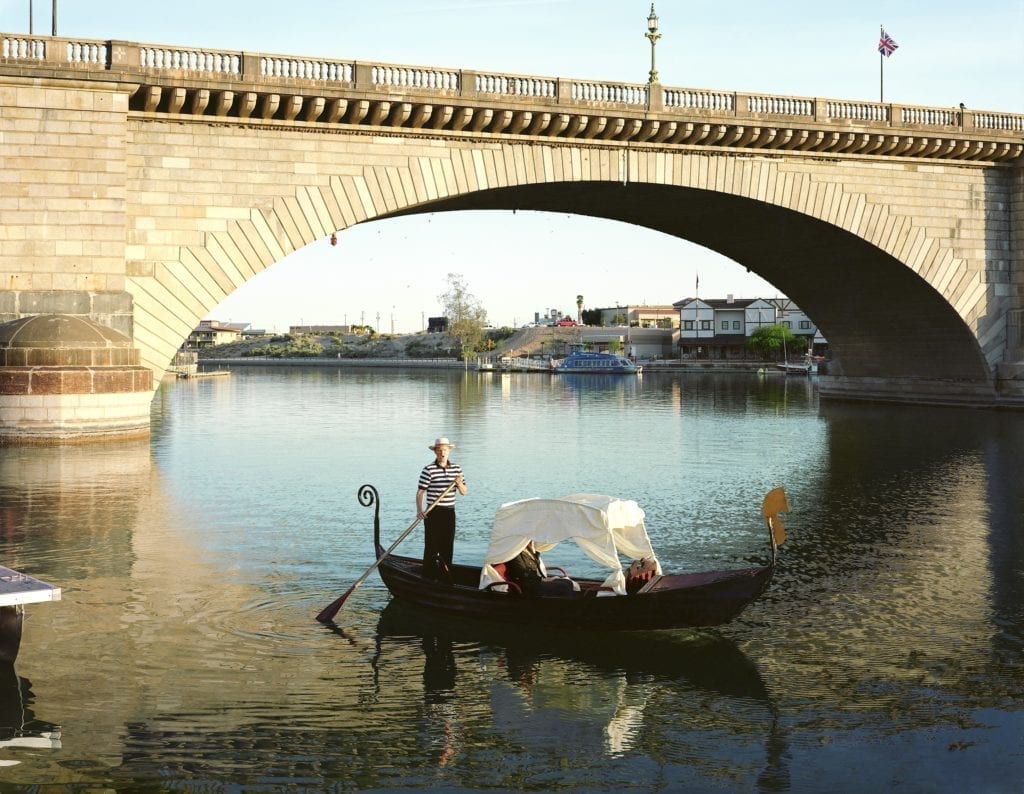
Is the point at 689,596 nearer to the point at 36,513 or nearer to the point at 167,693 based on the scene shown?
the point at 167,693

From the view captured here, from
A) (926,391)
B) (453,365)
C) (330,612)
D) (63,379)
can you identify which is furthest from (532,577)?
(453,365)

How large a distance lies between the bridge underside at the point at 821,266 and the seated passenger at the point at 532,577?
22.3 meters

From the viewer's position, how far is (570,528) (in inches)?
484

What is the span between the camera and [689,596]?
451 inches

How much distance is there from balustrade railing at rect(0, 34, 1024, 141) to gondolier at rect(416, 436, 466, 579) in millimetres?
18257

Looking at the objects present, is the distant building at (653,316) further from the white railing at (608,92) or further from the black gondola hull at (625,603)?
the black gondola hull at (625,603)

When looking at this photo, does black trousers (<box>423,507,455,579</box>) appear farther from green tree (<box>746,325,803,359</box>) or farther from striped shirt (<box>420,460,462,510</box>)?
green tree (<box>746,325,803,359</box>)

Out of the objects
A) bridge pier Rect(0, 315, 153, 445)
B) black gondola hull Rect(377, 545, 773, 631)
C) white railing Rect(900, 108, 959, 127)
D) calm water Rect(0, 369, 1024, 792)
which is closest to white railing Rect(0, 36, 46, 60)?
bridge pier Rect(0, 315, 153, 445)

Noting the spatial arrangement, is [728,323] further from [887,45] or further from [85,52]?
[85,52]

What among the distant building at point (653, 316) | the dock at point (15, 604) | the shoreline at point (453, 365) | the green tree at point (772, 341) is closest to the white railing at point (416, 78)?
the dock at point (15, 604)

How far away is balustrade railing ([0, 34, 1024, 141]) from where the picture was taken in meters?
27.2

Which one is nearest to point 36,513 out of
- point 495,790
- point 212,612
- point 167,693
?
point 212,612

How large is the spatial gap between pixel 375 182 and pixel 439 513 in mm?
19185

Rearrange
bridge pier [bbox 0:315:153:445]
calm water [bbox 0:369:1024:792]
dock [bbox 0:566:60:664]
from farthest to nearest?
1. bridge pier [bbox 0:315:153:445]
2. dock [bbox 0:566:60:664]
3. calm water [bbox 0:369:1024:792]
